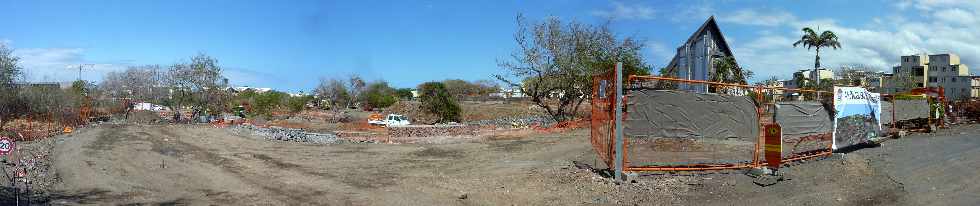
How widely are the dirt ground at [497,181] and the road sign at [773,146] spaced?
1.20ft

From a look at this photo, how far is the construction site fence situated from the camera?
1059 cm

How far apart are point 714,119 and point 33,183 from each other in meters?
12.6

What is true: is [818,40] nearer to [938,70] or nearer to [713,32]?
[713,32]

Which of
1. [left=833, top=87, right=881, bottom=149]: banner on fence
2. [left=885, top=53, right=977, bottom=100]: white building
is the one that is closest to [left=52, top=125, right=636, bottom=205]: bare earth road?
[left=833, top=87, right=881, bottom=149]: banner on fence

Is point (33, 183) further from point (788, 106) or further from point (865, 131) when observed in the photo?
point (865, 131)

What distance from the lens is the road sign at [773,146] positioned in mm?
10640

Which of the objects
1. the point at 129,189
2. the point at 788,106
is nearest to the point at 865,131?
the point at 788,106

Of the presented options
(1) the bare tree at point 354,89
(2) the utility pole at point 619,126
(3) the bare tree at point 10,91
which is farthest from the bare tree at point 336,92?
(2) the utility pole at point 619,126

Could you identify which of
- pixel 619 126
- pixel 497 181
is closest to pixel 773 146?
pixel 619 126

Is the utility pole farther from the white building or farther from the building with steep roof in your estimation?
the white building

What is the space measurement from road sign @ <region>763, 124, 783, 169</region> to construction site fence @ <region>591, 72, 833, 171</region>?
19 centimetres

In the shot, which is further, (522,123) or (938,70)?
(938,70)

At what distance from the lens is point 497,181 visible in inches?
455

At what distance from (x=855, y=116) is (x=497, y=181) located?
27.0 feet
